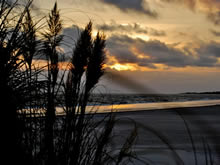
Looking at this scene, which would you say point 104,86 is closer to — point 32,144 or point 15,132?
point 32,144

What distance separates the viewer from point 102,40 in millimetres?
2078

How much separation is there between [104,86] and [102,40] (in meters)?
0.76

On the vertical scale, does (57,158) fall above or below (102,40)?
below

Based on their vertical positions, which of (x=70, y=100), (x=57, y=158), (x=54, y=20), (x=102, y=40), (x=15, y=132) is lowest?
(x=57, y=158)

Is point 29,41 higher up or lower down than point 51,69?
higher up

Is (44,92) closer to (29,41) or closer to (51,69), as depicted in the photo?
(51,69)

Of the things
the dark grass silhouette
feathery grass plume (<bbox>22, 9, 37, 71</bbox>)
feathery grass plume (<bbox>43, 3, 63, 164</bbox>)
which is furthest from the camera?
feathery grass plume (<bbox>22, 9, 37, 71</bbox>)

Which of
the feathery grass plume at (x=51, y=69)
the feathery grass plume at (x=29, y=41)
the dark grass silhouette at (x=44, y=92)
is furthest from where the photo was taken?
the feathery grass plume at (x=29, y=41)

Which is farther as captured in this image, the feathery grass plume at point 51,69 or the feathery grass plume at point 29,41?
the feathery grass plume at point 29,41

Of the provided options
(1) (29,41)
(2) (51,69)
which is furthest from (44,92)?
(1) (29,41)

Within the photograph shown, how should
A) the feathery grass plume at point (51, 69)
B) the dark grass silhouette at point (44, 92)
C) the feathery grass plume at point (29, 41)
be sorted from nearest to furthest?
the dark grass silhouette at point (44, 92) < the feathery grass plume at point (51, 69) < the feathery grass plume at point (29, 41)

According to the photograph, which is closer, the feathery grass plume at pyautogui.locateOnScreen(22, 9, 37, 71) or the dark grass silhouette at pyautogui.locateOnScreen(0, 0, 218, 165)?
the dark grass silhouette at pyautogui.locateOnScreen(0, 0, 218, 165)

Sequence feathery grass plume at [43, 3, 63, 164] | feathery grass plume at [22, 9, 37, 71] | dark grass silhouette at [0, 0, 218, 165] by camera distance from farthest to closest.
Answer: feathery grass plume at [22, 9, 37, 71] < feathery grass plume at [43, 3, 63, 164] < dark grass silhouette at [0, 0, 218, 165]

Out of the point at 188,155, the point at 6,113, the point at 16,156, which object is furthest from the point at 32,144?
the point at 188,155
